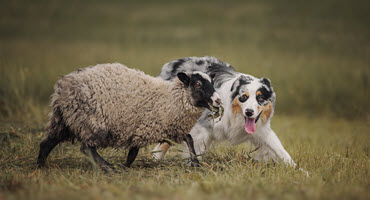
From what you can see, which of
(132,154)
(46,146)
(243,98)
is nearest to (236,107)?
(243,98)

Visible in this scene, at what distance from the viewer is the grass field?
341 cm

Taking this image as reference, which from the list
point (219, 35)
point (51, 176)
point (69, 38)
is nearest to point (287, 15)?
point (219, 35)

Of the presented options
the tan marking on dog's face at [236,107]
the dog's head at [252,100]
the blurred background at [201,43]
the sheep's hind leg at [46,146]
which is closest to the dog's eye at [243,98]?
the dog's head at [252,100]

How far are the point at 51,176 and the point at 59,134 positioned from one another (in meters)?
0.58

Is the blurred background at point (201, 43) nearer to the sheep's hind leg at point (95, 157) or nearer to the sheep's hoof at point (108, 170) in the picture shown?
the sheep's hind leg at point (95, 157)

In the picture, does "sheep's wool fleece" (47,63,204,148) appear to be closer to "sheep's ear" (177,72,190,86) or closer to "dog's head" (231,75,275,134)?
"sheep's ear" (177,72,190,86)

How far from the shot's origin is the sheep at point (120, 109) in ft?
13.4

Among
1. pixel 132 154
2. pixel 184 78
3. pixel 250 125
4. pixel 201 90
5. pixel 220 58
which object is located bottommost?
pixel 132 154

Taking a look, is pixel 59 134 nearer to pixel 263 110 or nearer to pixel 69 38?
pixel 263 110

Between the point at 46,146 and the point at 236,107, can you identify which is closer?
the point at 46,146

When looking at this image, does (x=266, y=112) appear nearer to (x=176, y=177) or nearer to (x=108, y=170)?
(x=176, y=177)

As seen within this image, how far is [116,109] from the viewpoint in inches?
165

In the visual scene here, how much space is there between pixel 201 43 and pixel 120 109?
9750mm

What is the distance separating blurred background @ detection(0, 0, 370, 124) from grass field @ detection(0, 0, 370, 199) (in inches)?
1.7
